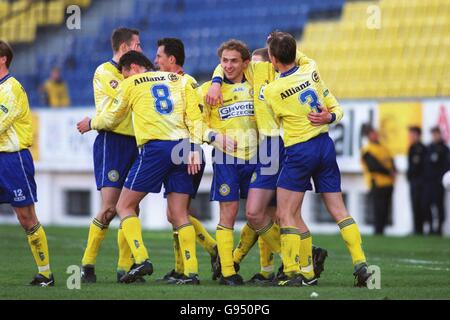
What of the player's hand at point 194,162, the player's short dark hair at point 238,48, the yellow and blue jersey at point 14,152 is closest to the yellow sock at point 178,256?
the player's hand at point 194,162

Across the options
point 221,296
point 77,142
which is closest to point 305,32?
point 77,142

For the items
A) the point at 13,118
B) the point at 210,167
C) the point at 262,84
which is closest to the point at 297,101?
the point at 262,84

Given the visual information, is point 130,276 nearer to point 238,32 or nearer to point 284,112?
point 284,112

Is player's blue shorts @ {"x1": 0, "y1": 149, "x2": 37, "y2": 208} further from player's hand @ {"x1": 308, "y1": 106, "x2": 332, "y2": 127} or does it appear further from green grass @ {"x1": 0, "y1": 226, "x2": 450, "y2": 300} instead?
player's hand @ {"x1": 308, "y1": 106, "x2": 332, "y2": 127}

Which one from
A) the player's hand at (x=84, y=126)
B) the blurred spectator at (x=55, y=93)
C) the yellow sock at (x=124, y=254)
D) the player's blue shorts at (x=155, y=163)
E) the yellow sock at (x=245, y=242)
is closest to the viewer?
the player's blue shorts at (x=155, y=163)

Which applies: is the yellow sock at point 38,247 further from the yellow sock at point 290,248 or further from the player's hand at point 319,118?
the player's hand at point 319,118

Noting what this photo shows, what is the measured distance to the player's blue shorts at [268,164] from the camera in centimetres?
1011

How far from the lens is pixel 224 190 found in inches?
399

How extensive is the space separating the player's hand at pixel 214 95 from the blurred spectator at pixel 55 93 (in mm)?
13049

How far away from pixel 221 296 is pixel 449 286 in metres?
2.20

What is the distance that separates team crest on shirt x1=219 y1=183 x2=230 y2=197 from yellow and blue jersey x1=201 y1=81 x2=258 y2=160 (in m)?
0.29

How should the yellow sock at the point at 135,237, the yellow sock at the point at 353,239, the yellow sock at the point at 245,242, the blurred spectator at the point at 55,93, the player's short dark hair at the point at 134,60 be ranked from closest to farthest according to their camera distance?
the yellow sock at the point at 353,239
the yellow sock at the point at 135,237
the player's short dark hair at the point at 134,60
the yellow sock at the point at 245,242
the blurred spectator at the point at 55,93

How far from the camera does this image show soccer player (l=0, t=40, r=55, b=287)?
32.1 ft

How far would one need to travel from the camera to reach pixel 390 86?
20281 millimetres
